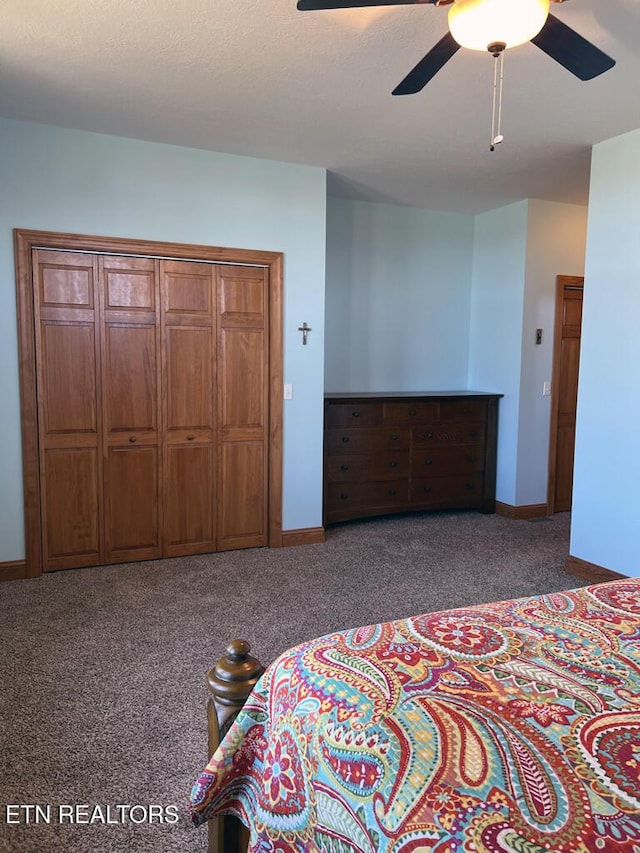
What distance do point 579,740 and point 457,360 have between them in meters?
5.12

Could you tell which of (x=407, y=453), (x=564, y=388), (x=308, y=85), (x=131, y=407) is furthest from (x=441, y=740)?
(x=564, y=388)

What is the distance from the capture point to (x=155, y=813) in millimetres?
1818

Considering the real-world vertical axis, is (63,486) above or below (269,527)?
above

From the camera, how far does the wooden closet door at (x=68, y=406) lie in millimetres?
3717

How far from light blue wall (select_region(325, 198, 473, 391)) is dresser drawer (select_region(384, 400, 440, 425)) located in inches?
20.9

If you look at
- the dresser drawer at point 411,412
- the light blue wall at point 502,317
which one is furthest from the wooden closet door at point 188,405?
the light blue wall at point 502,317

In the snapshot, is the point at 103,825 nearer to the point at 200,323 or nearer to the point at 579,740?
the point at 579,740

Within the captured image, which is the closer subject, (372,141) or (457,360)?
(372,141)

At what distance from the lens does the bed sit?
0.84m

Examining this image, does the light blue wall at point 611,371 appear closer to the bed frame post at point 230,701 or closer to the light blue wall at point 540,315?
the light blue wall at point 540,315

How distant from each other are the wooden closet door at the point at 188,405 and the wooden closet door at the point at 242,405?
8 cm

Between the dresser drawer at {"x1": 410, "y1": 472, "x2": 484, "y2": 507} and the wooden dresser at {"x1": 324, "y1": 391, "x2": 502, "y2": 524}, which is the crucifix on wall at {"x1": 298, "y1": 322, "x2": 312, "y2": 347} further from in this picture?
the dresser drawer at {"x1": 410, "y1": 472, "x2": 484, "y2": 507}

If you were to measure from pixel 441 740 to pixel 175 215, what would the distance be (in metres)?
3.72

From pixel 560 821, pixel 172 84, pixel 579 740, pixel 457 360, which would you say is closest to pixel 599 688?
pixel 579 740
